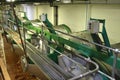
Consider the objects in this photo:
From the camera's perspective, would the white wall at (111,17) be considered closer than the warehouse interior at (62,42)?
No

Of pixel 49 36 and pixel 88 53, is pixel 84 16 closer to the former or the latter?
pixel 49 36

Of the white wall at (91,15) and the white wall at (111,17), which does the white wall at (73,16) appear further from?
the white wall at (111,17)

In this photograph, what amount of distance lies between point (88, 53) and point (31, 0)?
534 centimetres

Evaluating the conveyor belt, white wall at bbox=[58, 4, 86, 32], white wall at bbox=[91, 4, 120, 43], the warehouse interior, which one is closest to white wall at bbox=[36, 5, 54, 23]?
the warehouse interior

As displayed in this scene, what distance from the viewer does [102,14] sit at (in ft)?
21.0

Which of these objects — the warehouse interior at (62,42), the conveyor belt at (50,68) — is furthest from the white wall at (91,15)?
the conveyor belt at (50,68)

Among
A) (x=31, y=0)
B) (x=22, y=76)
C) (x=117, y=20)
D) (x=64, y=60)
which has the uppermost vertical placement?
(x=31, y=0)

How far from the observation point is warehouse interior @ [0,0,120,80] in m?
1.86

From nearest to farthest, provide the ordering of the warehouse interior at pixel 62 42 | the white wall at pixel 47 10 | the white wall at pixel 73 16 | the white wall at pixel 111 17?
the warehouse interior at pixel 62 42 → the white wall at pixel 111 17 → the white wall at pixel 73 16 → the white wall at pixel 47 10

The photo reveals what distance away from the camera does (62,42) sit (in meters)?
3.42

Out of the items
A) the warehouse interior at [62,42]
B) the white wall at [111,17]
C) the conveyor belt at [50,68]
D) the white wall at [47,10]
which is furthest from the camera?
the white wall at [47,10]

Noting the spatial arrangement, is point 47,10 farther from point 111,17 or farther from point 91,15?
point 111,17

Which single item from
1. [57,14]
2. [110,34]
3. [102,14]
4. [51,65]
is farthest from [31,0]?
[51,65]

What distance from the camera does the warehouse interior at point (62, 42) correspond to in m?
1.86
